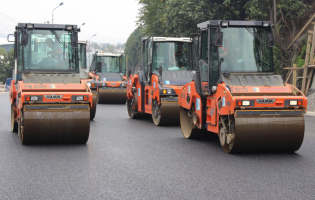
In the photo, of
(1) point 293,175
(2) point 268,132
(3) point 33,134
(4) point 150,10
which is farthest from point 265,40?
(4) point 150,10

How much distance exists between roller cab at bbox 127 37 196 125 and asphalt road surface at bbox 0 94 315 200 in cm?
321

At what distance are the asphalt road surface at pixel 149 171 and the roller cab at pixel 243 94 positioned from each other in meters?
0.37

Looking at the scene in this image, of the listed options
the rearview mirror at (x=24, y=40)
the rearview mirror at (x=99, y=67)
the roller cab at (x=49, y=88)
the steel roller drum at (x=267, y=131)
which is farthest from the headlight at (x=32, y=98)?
the rearview mirror at (x=99, y=67)

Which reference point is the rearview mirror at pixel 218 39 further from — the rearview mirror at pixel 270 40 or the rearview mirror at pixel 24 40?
the rearview mirror at pixel 24 40

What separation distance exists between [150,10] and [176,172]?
36.8m

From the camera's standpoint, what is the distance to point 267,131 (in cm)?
791

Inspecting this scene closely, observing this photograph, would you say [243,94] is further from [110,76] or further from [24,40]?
[110,76]

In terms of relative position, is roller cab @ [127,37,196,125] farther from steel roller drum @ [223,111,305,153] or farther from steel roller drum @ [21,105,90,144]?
steel roller drum @ [223,111,305,153]

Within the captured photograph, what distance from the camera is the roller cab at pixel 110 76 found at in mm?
24781

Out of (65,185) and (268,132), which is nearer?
(65,185)

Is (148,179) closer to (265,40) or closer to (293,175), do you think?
(293,175)

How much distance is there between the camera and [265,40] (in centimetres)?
932

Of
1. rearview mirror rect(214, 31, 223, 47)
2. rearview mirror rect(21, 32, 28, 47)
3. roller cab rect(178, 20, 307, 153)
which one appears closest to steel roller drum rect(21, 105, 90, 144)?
rearview mirror rect(21, 32, 28, 47)

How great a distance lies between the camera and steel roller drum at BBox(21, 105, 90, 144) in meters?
8.91
